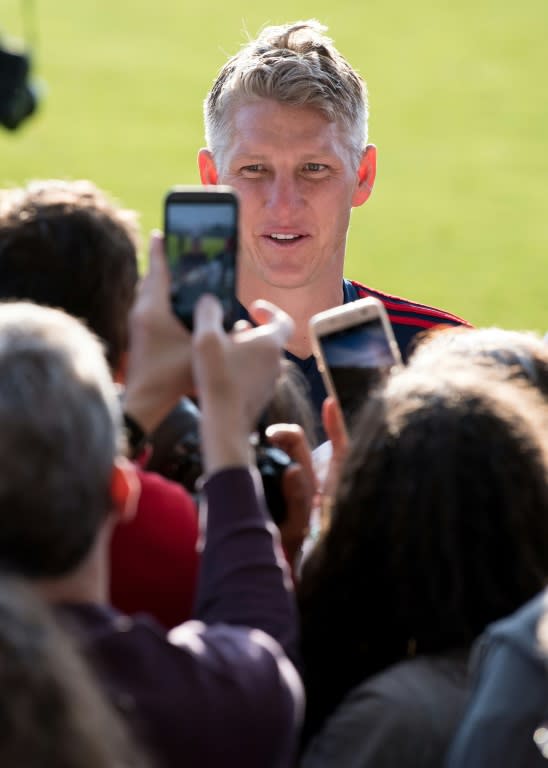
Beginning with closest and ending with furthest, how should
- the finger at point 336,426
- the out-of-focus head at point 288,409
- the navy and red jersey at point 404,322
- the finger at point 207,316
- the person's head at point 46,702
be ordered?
1. the person's head at point 46,702
2. the finger at point 207,316
3. the finger at point 336,426
4. the out-of-focus head at point 288,409
5. the navy and red jersey at point 404,322

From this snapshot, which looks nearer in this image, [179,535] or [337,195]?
[179,535]

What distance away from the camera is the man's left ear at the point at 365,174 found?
399 centimetres

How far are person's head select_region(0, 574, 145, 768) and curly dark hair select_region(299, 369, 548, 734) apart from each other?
1.88ft

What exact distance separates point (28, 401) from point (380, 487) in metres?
0.55

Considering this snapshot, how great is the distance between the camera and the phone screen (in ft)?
7.55

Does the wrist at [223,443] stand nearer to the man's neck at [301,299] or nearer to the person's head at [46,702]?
the person's head at [46,702]

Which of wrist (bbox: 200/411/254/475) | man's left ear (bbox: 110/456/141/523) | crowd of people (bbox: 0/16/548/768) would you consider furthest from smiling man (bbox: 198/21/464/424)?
man's left ear (bbox: 110/456/141/523)

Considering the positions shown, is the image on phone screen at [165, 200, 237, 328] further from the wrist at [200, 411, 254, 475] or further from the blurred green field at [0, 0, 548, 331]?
the blurred green field at [0, 0, 548, 331]

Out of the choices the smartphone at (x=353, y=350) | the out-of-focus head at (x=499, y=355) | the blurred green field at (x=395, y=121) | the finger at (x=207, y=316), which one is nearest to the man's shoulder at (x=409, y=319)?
the out-of-focus head at (x=499, y=355)

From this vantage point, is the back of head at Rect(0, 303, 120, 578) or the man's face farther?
the man's face

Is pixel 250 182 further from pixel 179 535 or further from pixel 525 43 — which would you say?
pixel 525 43

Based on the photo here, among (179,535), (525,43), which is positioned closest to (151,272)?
(179,535)

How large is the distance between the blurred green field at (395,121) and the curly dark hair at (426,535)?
35.6 feet

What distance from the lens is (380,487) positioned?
201 centimetres
